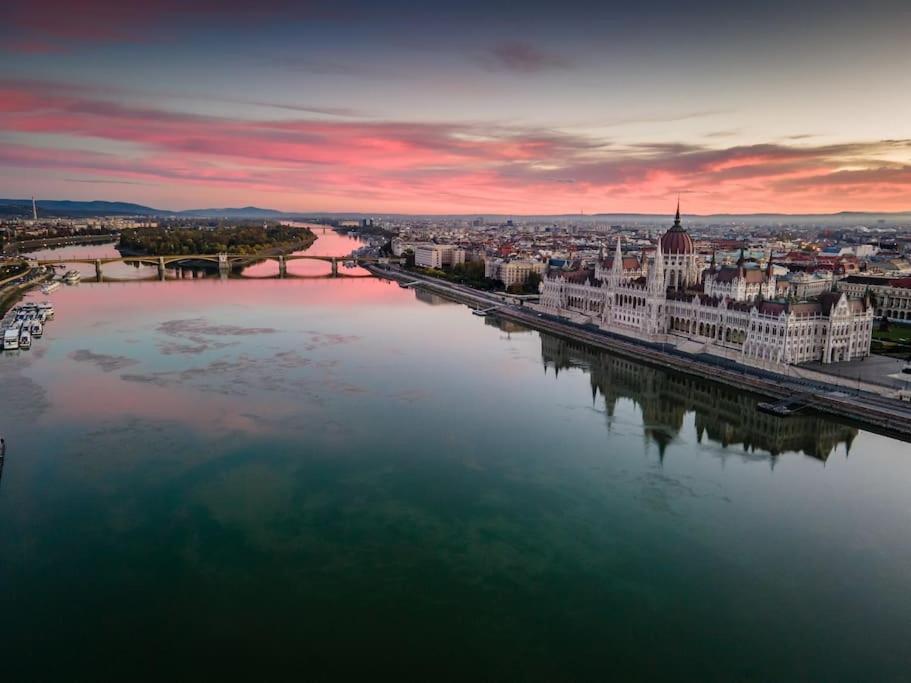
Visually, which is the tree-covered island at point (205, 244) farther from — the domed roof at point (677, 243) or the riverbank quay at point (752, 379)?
the domed roof at point (677, 243)

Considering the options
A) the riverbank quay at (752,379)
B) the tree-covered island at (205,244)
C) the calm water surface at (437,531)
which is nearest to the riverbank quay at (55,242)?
the tree-covered island at (205,244)

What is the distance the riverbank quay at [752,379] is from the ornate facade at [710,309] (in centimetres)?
108

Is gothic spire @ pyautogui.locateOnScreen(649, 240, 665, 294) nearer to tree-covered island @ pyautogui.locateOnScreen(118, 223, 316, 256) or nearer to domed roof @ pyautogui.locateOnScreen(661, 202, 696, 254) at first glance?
domed roof @ pyautogui.locateOnScreen(661, 202, 696, 254)

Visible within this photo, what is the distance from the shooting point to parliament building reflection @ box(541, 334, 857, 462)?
19422mm

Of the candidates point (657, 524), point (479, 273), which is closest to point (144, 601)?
point (657, 524)

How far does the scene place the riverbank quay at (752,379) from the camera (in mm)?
19906

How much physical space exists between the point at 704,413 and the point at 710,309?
9.48 meters

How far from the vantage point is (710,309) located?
98.7 ft

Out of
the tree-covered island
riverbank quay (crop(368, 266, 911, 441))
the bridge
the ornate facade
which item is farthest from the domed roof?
the tree-covered island

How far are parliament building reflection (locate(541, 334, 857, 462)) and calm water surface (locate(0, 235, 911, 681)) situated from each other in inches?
5.4

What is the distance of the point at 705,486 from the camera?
53.7 feet

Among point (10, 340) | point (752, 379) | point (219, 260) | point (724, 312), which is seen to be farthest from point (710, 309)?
point (219, 260)

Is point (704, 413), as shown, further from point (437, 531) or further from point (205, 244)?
point (205, 244)

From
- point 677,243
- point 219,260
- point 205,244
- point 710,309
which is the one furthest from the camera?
point 205,244
